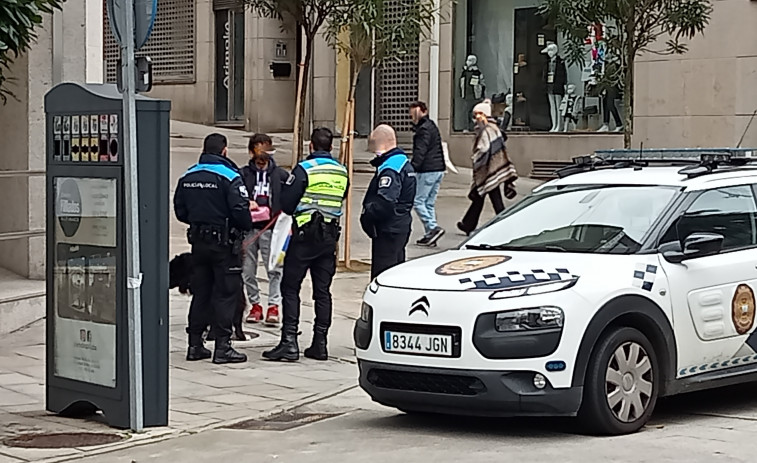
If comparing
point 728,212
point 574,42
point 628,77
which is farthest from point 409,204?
point 574,42

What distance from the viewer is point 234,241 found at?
10.4 m

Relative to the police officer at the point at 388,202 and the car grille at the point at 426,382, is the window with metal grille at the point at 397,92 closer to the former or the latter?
the police officer at the point at 388,202

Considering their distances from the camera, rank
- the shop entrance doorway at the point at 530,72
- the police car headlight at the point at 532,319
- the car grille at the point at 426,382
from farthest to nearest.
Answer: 1. the shop entrance doorway at the point at 530,72
2. the car grille at the point at 426,382
3. the police car headlight at the point at 532,319

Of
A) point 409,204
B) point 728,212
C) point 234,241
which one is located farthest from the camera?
point 409,204

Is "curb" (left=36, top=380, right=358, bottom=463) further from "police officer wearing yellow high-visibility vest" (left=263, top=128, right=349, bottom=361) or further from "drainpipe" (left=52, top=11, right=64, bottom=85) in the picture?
"drainpipe" (left=52, top=11, right=64, bottom=85)

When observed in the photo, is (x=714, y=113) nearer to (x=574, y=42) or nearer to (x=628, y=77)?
(x=574, y=42)

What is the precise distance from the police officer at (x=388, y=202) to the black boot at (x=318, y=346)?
0.65 m

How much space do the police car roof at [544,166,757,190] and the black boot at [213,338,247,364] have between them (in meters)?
3.10

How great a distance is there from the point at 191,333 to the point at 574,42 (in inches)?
343

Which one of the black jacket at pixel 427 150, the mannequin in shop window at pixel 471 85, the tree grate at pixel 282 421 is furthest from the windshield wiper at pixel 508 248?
the mannequin in shop window at pixel 471 85

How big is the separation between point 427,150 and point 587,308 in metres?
9.26

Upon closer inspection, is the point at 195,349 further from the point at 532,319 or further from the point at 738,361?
the point at 738,361

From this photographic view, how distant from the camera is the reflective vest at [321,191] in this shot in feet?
34.3

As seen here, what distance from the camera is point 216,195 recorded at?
1021 cm
